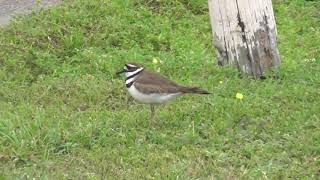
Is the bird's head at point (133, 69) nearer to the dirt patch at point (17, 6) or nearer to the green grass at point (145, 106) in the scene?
the green grass at point (145, 106)

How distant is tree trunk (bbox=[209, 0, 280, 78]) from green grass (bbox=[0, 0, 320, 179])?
0.60 feet

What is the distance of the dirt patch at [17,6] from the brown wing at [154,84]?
3562 millimetres

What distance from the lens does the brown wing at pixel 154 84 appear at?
6.76 meters

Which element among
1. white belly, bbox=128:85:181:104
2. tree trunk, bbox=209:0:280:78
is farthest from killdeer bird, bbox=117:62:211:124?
tree trunk, bbox=209:0:280:78

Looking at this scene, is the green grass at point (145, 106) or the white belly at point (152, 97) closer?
the green grass at point (145, 106)

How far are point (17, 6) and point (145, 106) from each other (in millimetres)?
3721

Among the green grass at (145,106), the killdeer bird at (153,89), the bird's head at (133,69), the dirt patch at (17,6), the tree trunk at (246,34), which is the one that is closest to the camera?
the green grass at (145,106)

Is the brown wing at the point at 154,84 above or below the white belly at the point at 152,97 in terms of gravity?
above

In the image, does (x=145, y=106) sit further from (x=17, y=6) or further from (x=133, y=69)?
(x=17, y=6)

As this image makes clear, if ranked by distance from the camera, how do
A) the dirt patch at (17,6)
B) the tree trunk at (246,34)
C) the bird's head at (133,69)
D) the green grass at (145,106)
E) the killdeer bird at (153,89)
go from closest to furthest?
1. the green grass at (145,106)
2. the killdeer bird at (153,89)
3. the bird's head at (133,69)
4. the tree trunk at (246,34)
5. the dirt patch at (17,6)

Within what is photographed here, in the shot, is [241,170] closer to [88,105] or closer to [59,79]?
[88,105]

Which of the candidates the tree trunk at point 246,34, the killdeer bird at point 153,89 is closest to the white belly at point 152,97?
the killdeer bird at point 153,89

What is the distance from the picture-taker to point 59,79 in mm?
8109

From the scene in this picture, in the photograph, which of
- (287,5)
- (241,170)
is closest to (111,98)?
(241,170)
